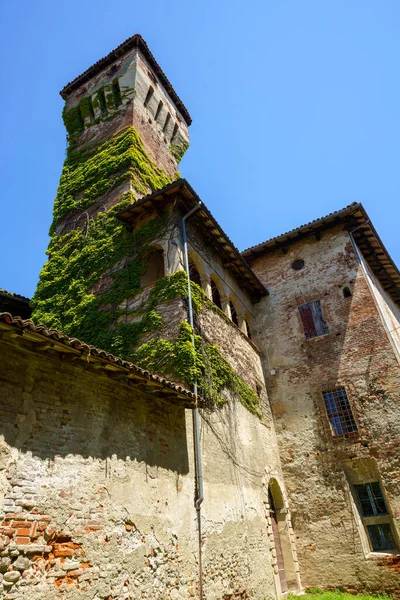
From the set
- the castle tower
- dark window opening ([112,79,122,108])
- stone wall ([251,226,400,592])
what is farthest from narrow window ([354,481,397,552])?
dark window opening ([112,79,122,108])

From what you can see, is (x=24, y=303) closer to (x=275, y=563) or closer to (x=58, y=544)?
(x=58, y=544)

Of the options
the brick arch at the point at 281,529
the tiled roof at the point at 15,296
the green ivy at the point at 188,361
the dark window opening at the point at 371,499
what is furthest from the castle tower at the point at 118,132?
the dark window opening at the point at 371,499

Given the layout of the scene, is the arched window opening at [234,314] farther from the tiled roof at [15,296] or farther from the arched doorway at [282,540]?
the tiled roof at [15,296]

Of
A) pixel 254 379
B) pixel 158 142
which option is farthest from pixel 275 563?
pixel 158 142

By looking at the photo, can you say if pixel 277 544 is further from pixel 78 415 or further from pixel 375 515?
pixel 78 415

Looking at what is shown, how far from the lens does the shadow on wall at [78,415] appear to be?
217 inches

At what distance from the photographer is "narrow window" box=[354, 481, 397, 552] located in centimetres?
1116

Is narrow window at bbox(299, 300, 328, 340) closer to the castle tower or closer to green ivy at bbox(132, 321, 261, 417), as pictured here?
green ivy at bbox(132, 321, 261, 417)

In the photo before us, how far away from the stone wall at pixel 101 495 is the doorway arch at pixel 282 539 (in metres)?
2.22

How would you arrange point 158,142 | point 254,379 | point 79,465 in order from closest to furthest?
1. point 79,465
2. point 254,379
3. point 158,142

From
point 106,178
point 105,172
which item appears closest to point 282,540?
point 106,178

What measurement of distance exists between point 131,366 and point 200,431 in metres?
3.01

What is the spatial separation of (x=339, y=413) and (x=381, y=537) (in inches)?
135

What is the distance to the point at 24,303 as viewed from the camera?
44.3 feet
